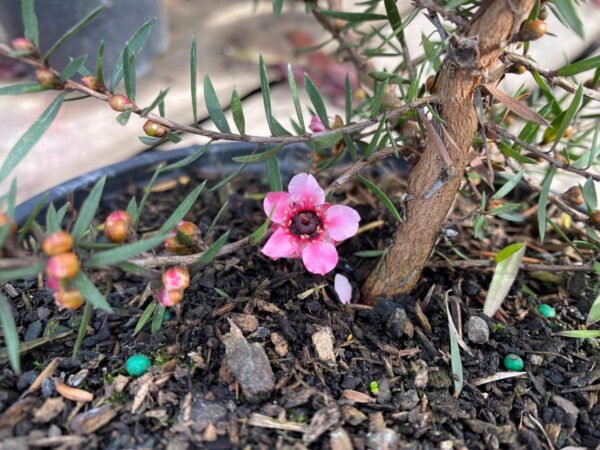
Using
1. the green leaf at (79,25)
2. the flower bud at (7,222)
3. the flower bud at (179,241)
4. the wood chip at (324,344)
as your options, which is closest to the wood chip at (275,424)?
the wood chip at (324,344)

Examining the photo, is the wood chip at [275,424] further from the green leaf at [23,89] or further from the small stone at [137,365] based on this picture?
the green leaf at [23,89]

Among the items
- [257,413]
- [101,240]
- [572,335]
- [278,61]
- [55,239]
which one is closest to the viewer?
[55,239]

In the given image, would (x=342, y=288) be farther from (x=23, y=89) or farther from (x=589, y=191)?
(x=23, y=89)

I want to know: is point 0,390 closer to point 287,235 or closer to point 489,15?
point 287,235

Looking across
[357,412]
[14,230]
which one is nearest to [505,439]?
[357,412]

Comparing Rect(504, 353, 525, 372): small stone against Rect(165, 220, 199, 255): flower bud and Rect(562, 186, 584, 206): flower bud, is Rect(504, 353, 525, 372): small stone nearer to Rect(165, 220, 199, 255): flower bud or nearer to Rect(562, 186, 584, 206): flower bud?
Rect(562, 186, 584, 206): flower bud

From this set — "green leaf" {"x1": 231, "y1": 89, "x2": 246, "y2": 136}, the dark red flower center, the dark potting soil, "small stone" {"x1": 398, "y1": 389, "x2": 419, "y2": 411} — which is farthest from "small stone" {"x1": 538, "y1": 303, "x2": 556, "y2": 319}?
"green leaf" {"x1": 231, "y1": 89, "x2": 246, "y2": 136}
